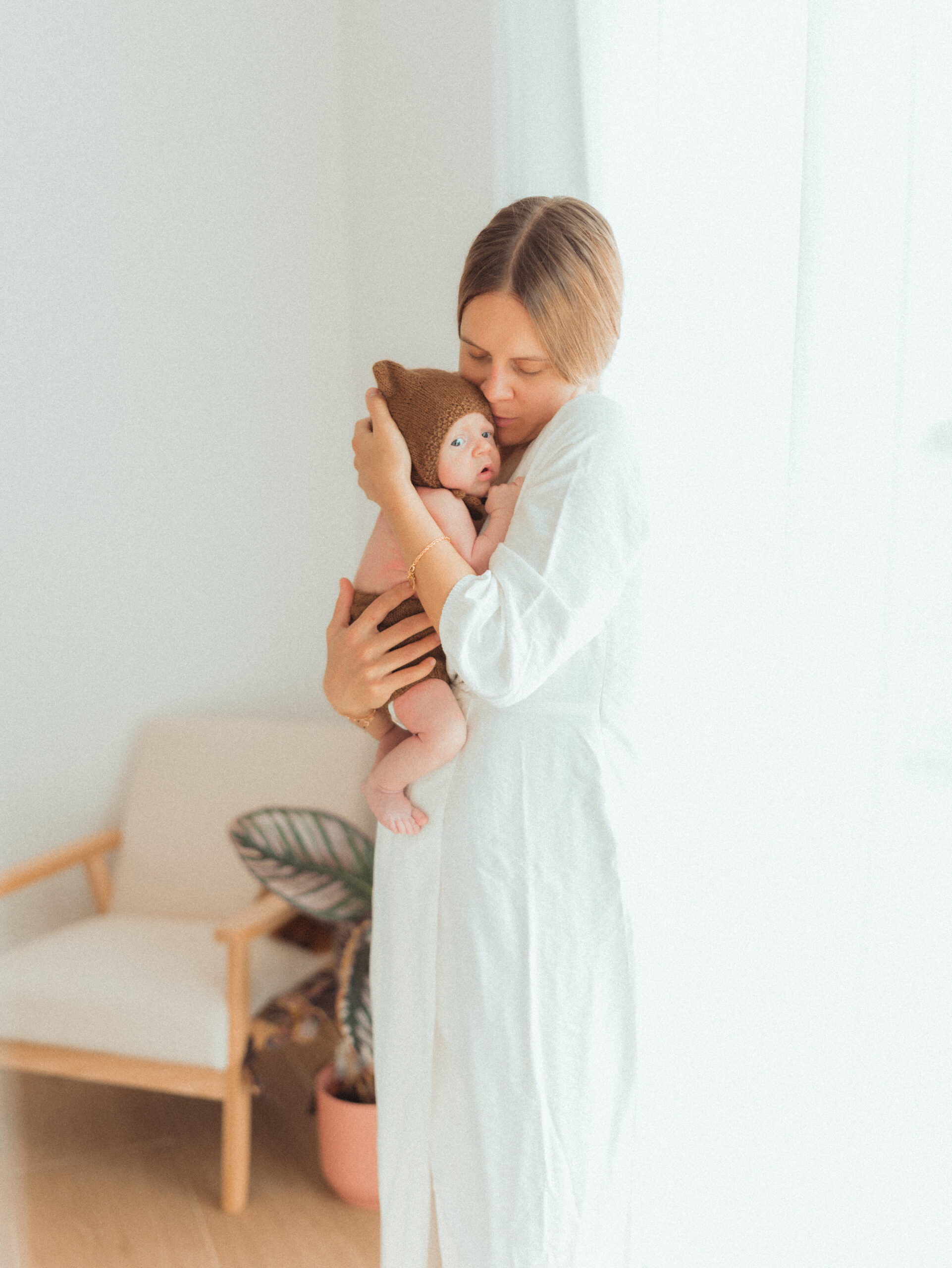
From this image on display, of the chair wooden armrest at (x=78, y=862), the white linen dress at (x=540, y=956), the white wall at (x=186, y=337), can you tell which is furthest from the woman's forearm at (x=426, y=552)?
the chair wooden armrest at (x=78, y=862)

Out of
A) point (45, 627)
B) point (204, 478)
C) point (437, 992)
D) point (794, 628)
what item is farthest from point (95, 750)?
point (794, 628)

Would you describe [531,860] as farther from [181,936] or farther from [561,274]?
[181,936]

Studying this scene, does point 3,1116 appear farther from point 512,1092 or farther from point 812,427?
point 812,427

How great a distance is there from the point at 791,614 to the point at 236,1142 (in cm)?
137

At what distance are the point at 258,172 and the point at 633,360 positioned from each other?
1.44 m

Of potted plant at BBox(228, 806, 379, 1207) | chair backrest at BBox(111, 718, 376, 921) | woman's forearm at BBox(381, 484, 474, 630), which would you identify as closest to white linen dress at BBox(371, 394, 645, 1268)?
woman's forearm at BBox(381, 484, 474, 630)

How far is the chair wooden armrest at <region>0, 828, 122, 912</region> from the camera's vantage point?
77.1 inches

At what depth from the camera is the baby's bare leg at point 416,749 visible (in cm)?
97

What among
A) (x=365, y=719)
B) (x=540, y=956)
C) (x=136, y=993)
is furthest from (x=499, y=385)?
(x=136, y=993)

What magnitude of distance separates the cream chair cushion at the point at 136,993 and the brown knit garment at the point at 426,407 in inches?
46.6

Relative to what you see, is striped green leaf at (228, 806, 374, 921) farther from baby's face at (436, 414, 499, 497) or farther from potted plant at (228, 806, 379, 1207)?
baby's face at (436, 414, 499, 497)

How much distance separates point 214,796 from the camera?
227cm

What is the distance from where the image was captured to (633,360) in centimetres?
132

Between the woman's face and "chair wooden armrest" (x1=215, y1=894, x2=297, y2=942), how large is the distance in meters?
1.08
